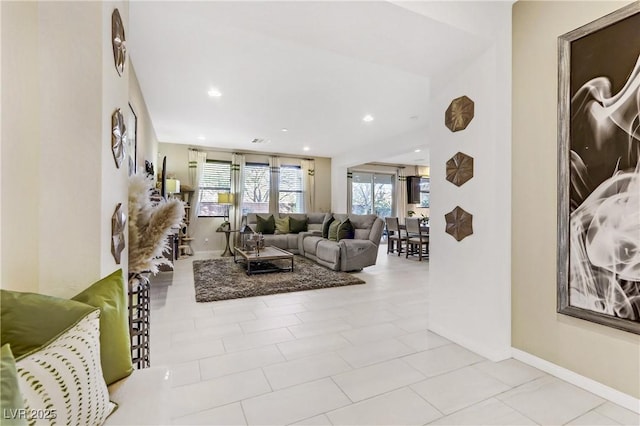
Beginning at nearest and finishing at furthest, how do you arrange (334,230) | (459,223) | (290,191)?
(459,223) → (334,230) → (290,191)

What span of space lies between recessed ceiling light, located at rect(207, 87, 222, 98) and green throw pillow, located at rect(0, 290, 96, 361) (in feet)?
11.3

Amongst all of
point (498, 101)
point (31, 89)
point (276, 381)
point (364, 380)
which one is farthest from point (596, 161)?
point (31, 89)

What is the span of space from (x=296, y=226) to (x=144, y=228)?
5.75 metres

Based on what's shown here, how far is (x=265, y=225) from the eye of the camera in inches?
275

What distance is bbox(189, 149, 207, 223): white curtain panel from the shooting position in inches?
278

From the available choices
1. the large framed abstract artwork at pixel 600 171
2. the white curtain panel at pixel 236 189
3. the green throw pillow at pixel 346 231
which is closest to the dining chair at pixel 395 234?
the green throw pillow at pixel 346 231

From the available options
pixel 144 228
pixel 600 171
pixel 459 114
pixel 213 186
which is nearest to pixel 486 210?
pixel 600 171

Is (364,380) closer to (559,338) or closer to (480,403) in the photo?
(480,403)

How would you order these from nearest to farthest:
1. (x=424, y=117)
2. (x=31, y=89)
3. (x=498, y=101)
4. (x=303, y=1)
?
(x=31, y=89), (x=303, y=1), (x=498, y=101), (x=424, y=117)

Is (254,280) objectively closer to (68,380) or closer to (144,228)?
(144,228)

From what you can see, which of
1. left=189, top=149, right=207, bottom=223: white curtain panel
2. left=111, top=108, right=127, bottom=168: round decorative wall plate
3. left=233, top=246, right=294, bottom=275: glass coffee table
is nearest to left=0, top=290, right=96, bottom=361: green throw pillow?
left=111, top=108, right=127, bottom=168: round decorative wall plate

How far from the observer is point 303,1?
171 cm

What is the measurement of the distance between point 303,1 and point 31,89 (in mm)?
1414

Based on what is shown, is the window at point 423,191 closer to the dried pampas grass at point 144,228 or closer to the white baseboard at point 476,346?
the white baseboard at point 476,346
